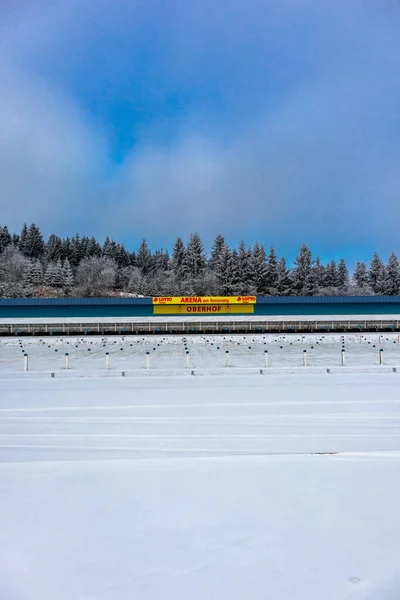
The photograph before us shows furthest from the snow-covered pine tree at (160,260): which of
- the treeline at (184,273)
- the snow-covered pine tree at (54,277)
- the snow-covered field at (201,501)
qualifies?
the snow-covered field at (201,501)

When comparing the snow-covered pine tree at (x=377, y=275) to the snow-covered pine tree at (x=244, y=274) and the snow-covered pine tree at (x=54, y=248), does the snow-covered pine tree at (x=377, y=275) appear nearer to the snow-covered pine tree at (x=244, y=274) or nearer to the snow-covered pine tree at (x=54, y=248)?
the snow-covered pine tree at (x=244, y=274)

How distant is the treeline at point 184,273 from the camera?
59156 mm

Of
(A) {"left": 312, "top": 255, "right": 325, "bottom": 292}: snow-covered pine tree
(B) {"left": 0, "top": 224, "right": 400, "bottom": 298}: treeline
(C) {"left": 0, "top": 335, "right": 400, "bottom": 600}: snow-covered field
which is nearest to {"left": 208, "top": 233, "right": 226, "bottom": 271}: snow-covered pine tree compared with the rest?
(B) {"left": 0, "top": 224, "right": 400, "bottom": 298}: treeline

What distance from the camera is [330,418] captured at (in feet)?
24.2

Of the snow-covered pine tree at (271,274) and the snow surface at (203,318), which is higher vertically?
the snow-covered pine tree at (271,274)

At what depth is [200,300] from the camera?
40188 mm

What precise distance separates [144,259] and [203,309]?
41130mm

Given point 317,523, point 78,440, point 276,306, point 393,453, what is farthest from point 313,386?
point 276,306

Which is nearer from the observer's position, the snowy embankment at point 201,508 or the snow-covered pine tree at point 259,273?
the snowy embankment at point 201,508

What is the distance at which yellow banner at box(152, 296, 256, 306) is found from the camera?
131 feet

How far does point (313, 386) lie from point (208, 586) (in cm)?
822

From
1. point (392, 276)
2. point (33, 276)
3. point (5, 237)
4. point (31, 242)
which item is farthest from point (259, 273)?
point (5, 237)

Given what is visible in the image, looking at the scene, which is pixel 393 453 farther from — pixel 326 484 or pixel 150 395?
pixel 150 395

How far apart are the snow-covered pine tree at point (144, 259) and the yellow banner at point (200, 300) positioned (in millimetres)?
38429
